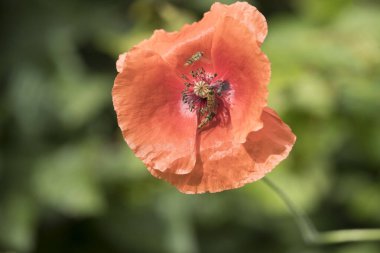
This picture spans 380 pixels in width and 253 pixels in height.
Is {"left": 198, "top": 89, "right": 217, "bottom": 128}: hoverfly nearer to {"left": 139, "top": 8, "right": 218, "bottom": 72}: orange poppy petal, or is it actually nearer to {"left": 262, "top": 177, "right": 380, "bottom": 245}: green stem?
{"left": 139, "top": 8, "right": 218, "bottom": 72}: orange poppy petal

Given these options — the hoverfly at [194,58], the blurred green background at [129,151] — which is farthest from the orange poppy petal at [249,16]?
the blurred green background at [129,151]

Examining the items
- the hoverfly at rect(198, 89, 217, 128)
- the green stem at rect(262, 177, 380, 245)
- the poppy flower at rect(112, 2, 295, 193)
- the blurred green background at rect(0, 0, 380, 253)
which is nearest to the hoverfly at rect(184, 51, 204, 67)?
the poppy flower at rect(112, 2, 295, 193)

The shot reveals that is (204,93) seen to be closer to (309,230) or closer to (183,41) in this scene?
(183,41)

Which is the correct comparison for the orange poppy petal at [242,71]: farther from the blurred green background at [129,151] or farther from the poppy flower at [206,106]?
the blurred green background at [129,151]

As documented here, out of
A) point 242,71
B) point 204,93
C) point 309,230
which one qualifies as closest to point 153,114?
point 204,93

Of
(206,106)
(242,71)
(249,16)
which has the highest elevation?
(249,16)

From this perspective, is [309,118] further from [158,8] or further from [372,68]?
[158,8]

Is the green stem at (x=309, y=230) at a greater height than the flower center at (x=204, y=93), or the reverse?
the flower center at (x=204, y=93)
